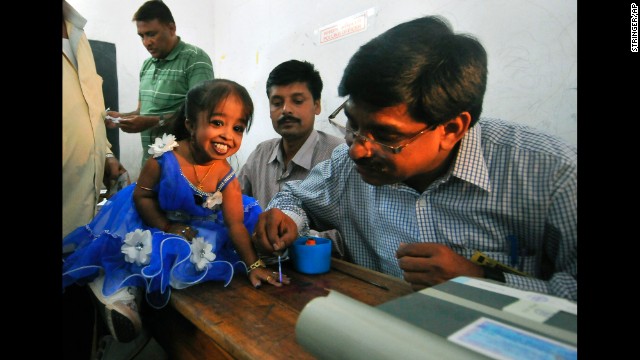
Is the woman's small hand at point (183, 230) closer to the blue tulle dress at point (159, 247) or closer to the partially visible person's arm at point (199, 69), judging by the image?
the blue tulle dress at point (159, 247)

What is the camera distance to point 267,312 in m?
0.50

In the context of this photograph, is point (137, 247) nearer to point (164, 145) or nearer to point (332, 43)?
point (164, 145)

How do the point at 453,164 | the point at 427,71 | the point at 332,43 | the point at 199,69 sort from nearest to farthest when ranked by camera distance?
1. the point at 427,71
2. the point at 453,164
3. the point at 332,43
4. the point at 199,69

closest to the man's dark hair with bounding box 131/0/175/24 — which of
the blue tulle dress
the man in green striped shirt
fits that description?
the man in green striped shirt

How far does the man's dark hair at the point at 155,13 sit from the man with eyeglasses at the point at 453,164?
45 cm

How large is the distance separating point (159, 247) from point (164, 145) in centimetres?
23

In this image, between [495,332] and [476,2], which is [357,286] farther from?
Result: [476,2]

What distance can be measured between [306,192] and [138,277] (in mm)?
424

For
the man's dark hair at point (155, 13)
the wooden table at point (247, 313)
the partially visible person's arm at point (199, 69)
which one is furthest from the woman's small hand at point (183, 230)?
the man's dark hair at point (155, 13)

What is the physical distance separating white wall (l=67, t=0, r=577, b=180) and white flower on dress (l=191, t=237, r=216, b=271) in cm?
25

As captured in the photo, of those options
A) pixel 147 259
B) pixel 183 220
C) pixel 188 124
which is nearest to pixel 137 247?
pixel 147 259

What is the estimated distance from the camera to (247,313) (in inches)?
19.6
